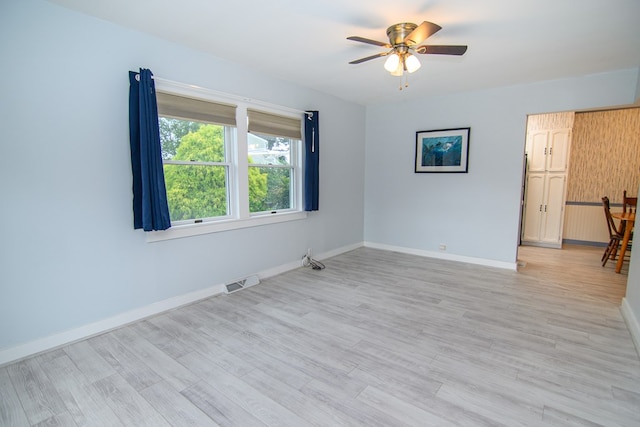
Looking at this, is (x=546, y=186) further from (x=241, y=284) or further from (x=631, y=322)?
(x=241, y=284)

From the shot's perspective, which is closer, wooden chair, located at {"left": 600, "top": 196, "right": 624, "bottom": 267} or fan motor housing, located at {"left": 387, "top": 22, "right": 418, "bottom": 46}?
fan motor housing, located at {"left": 387, "top": 22, "right": 418, "bottom": 46}

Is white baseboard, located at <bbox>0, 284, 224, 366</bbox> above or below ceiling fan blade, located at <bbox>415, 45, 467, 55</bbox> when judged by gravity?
below

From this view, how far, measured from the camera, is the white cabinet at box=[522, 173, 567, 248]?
18.8ft

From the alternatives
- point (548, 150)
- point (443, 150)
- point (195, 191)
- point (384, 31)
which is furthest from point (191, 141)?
point (548, 150)

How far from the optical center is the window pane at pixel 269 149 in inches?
152

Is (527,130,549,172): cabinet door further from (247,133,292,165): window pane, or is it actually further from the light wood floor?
(247,133,292,165): window pane

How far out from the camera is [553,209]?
19.1ft

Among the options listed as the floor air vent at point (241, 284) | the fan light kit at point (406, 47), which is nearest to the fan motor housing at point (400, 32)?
the fan light kit at point (406, 47)

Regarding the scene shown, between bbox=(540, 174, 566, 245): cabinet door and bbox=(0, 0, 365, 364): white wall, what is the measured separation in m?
5.98

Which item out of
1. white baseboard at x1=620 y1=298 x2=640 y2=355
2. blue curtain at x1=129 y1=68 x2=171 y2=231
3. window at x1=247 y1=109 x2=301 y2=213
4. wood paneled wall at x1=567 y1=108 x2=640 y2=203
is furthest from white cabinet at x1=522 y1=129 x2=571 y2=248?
blue curtain at x1=129 y1=68 x2=171 y2=231

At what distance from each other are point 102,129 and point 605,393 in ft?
13.3

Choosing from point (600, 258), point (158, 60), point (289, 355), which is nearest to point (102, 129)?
point (158, 60)

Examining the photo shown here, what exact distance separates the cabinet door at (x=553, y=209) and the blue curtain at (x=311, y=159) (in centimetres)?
452

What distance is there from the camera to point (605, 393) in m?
1.91
